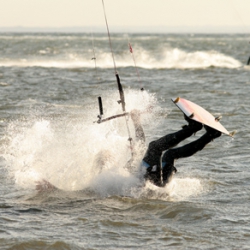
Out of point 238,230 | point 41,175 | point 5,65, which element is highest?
point 5,65

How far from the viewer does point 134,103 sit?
9016mm

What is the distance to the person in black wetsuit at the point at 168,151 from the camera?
810cm

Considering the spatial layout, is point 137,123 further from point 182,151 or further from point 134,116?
point 182,151

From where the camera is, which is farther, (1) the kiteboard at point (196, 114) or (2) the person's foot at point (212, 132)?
(2) the person's foot at point (212, 132)

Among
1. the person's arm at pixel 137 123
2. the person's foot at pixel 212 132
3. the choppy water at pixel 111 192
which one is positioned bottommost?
the choppy water at pixel 111 192

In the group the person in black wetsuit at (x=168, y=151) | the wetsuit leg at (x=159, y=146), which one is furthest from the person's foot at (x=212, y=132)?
the wetsuit leg at (x=159, y=146)

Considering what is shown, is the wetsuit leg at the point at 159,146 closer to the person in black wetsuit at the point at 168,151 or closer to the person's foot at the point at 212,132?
the person in black wetsuit at the point at 168,151

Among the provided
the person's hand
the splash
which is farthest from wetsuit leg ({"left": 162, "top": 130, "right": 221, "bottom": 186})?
the person's hand

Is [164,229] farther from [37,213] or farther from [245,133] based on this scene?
[245,133]

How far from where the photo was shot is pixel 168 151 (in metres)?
8.27

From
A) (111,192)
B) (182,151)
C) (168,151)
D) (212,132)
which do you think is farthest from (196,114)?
(111,192)

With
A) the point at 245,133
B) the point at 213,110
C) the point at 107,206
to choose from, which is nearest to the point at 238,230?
the point at 107,206

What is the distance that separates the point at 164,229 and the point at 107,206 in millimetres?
1143

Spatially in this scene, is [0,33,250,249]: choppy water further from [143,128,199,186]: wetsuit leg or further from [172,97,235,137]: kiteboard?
[172,97,235,137]: kiteboard
